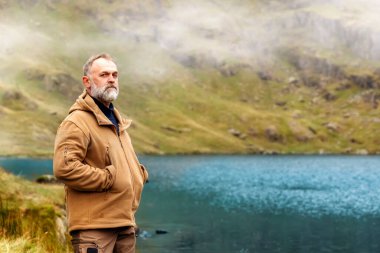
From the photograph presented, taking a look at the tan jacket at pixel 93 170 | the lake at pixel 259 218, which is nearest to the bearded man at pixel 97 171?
the tan jacket at pixel 93 170

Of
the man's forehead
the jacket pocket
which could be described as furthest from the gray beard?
Answer: the jacket pocket

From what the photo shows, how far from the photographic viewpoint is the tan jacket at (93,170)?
8039 mm

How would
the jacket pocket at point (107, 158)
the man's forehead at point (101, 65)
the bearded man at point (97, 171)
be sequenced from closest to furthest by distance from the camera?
the bearded man at point (97, 171) → the jacket pocket at point (107, 158) → the man's forehead at point (101, 65)

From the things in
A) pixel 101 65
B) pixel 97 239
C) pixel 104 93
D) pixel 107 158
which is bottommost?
pixel 97 239

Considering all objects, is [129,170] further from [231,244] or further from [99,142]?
[231,244]

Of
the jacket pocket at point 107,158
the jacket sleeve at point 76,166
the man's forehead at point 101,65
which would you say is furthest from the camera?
the man's forehead at point 101,65

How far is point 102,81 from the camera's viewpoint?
8844mm

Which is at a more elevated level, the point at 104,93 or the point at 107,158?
the point at 104,93

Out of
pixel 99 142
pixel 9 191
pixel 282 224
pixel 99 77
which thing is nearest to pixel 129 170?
pixel 99 142

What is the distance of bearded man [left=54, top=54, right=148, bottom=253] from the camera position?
8.08 meters

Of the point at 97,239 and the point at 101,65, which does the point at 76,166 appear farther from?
the point at 101,65

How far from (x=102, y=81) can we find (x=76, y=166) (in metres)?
1.68

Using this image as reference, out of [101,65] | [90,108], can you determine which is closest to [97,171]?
[90,108]

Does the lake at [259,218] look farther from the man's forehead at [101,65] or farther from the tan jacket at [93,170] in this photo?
the man's forehead at [101,65]
